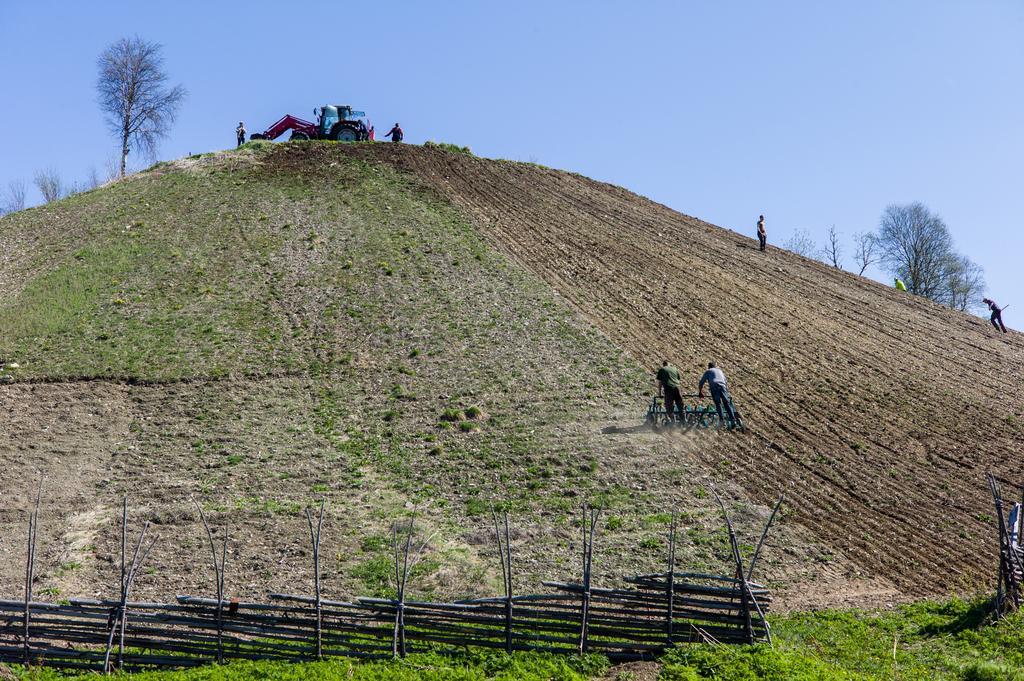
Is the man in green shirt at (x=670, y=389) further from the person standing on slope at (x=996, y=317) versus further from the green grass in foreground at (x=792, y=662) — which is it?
the person standing on slope at (x=996, y=317)

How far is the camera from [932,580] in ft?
49.9

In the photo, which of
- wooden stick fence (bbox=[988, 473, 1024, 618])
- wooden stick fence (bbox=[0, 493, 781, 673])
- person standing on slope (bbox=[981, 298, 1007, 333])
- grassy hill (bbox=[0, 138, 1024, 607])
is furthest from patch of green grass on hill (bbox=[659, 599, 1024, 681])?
person standing on slope (bbox=[981, 298, 1007, 333])

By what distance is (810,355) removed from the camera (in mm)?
26594

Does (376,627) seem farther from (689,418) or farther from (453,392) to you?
(453,392)

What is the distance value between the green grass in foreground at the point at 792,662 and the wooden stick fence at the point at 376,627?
288mm

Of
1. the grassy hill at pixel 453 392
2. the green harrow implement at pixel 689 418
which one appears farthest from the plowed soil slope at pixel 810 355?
the green harrow implement at pixel 689 418

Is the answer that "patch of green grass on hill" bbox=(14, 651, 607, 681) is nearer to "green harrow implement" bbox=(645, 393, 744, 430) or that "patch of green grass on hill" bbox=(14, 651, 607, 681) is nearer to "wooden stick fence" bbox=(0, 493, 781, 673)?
"wooden stick fence" bbox=(0, 493, 781, 673)

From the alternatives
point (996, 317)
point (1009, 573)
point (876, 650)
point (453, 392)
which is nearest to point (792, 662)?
point (876, 650)

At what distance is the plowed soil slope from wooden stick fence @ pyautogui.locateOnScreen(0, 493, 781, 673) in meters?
4.35

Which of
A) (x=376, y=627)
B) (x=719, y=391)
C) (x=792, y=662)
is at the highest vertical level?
(x=719, y=391)

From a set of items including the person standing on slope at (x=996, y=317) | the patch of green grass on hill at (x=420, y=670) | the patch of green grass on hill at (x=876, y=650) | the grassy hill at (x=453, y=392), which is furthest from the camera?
the person standing on slope at (x=996, y=317)

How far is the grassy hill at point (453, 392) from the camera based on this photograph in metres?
16.6

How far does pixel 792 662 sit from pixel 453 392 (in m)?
13.0

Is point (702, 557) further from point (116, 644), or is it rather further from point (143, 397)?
point (143, 397)
